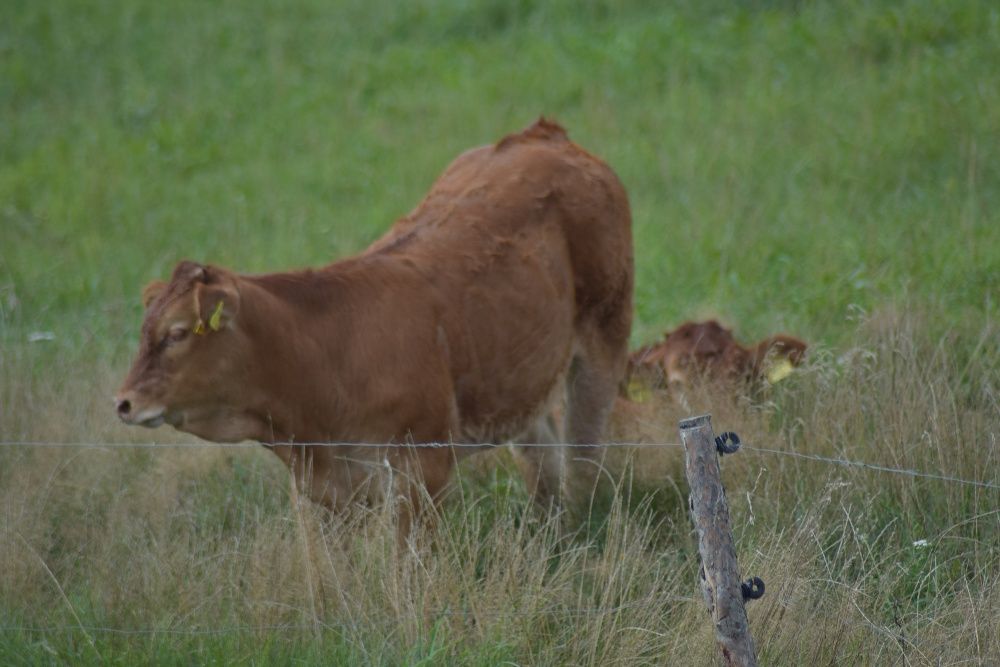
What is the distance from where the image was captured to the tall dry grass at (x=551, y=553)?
16.2ft

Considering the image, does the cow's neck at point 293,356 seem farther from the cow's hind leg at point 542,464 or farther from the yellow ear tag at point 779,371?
the yellow ear tag at point 779,371

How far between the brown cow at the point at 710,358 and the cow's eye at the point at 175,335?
10.0 feet

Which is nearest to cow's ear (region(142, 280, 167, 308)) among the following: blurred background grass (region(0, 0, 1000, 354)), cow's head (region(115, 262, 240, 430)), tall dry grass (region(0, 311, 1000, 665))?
cow's head (region(115, 262, 240, 430))

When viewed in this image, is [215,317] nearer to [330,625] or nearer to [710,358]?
[330,625]

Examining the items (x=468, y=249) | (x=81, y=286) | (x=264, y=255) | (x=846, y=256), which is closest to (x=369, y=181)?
(x=264, y=255)

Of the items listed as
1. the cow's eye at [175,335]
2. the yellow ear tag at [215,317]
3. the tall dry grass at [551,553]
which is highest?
the yellow ear tag at [215,317]

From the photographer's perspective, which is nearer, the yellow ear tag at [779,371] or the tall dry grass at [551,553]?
the tall dry grass at [551,553]

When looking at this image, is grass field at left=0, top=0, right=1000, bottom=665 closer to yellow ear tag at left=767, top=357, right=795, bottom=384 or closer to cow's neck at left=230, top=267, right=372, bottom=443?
yellow ear tag at left=767, top=357, right=795, bottom=384

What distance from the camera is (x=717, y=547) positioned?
4.29 meters

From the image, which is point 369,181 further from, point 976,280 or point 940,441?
point 940,441

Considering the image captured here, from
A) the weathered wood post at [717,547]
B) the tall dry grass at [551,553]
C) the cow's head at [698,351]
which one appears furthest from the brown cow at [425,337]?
the weathered wood post at [717,547]

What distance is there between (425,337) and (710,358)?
2.37 meters

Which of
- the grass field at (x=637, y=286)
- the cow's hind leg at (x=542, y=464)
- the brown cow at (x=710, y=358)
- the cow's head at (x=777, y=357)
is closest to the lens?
the grass field at (x=637, y=286)

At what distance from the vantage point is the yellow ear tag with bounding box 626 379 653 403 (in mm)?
8352
